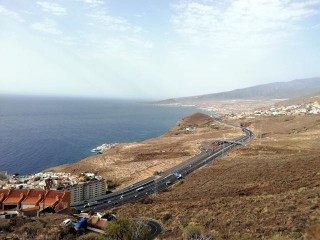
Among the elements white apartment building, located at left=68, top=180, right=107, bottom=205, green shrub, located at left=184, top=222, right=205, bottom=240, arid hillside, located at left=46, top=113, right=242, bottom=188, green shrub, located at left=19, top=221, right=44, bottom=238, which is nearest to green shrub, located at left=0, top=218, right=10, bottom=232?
green shrub, located at left=19, top=221, right=44, bottom=238

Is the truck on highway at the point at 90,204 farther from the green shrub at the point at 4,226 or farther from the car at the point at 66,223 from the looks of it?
the green shrub at the point at 4,226

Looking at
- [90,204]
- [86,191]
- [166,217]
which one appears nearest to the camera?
[166,217]

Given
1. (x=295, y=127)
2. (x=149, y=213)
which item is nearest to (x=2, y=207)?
(x=149, y=213)

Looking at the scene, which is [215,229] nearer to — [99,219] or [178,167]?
[99,219]

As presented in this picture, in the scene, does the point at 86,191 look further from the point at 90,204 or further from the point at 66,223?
the point at 66,223

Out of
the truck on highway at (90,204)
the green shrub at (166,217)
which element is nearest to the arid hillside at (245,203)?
the green shrub at (166,217)

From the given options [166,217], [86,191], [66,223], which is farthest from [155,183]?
[66,223]
